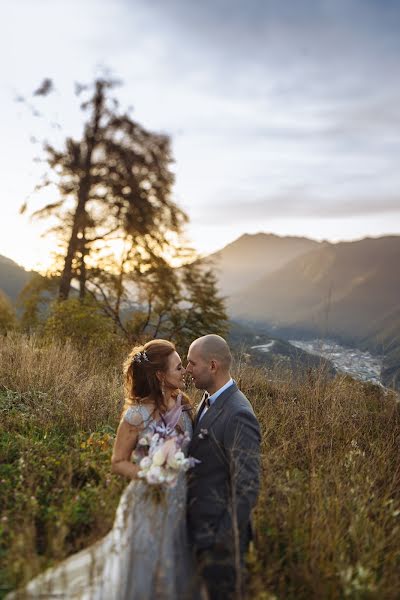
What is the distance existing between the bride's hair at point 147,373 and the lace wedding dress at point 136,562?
603 millimetres

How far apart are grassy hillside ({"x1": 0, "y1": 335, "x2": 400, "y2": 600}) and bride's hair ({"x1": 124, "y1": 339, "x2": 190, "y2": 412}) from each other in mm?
878

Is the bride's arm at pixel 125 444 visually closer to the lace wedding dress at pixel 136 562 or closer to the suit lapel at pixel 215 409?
the lace wedding dress at pixel 136 562

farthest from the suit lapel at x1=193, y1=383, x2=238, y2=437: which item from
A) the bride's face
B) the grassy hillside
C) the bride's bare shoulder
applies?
the grassy hillside

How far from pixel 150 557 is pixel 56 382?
4.67 meters

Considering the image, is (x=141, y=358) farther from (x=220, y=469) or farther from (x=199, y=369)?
(x=220, y=469)

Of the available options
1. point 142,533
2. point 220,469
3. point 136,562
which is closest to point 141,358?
point 220,469

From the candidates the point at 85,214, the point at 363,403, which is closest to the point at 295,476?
the point at 363,403

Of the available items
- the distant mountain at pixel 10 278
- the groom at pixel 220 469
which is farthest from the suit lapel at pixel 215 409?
the distant mountain at pixel 10 278

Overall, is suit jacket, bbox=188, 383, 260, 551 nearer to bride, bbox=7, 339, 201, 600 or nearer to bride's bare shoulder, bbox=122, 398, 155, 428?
bride, bbox=7, 339, 201, 600

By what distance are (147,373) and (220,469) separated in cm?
85

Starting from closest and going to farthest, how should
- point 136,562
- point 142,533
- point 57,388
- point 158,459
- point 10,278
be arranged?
point 136,562 → point 142,533 → point 158,459 → point 57,388 → point 10,278

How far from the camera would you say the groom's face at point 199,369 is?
333cm

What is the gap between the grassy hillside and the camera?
287 cm

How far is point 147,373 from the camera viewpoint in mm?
3275
